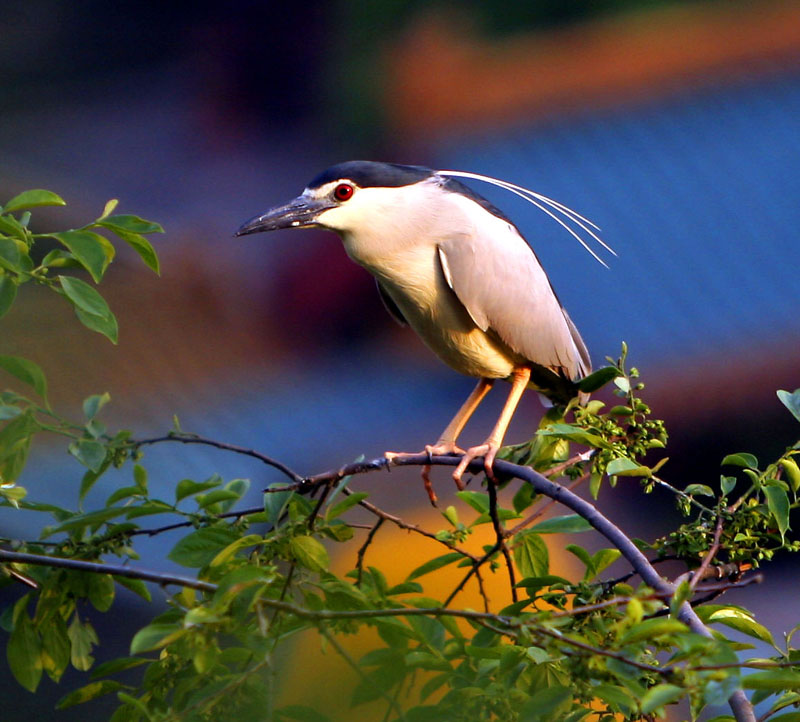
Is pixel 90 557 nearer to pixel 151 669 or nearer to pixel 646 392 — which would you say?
pixel 151 669

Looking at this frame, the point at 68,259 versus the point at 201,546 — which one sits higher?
the point at 68,259

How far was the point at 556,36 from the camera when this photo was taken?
6.69ft

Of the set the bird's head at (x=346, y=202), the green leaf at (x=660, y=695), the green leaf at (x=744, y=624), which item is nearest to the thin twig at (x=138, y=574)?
the green leaf at (x=660, y=695)

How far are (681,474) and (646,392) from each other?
0.60 feet

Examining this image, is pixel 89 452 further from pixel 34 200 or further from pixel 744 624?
pixel 744 624

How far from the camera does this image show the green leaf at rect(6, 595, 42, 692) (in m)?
0.63

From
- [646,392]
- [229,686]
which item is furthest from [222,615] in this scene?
[646,392]

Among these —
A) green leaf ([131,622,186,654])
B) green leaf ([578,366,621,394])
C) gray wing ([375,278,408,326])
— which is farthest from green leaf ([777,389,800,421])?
gray wing ([375,278,408,326])

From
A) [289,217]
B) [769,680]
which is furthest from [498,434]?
[769,680]

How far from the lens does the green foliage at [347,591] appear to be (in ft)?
1.51

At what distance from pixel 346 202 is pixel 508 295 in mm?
233

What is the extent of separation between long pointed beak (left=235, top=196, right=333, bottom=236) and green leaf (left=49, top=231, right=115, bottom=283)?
1.22 feet

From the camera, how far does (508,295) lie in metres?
1.12

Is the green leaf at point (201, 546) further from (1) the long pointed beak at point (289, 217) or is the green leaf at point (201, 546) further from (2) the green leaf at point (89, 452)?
(1) the long pointed beak at point (289, 217)
